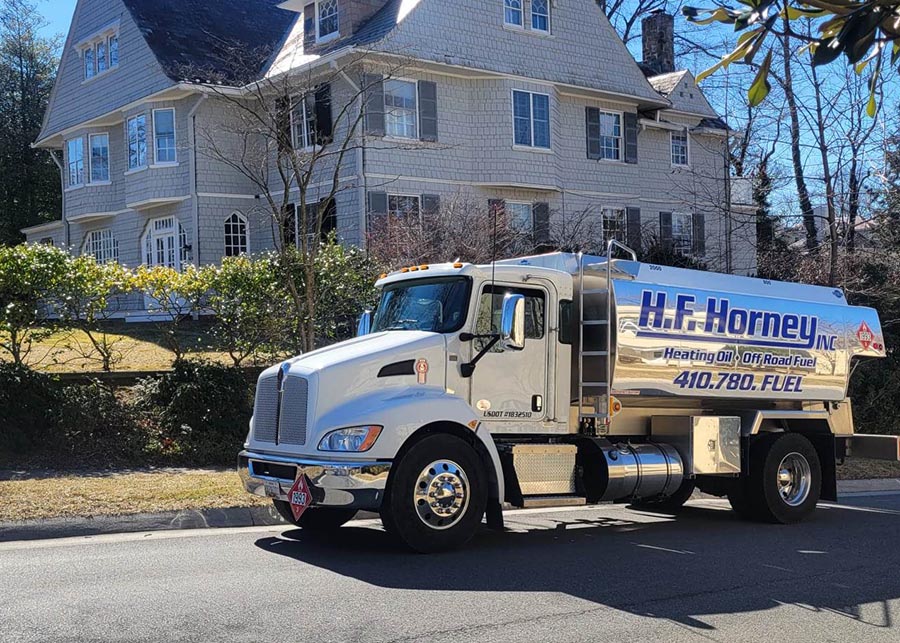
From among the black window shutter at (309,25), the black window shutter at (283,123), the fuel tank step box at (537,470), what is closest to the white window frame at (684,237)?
the black window shutter at (309,25)

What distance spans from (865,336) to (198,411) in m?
9.23

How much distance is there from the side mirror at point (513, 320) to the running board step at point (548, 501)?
4.94 feet

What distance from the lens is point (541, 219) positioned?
2805 centimetres

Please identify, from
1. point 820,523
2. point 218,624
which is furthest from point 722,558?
point 218,624

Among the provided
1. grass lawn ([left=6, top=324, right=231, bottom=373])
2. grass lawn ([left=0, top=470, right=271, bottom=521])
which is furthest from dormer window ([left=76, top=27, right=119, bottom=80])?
grass lawn ([left=0, top=470, right=271, bottom=521])

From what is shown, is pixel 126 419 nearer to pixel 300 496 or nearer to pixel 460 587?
pixel 300 496

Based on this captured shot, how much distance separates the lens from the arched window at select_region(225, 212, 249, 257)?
2847 cm

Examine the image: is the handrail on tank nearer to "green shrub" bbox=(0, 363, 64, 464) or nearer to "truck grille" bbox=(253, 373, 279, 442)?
"truck grille" bbox=(253, 373, 279, 442)

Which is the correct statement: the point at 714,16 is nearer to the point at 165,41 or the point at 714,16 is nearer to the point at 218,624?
the point at 218,624

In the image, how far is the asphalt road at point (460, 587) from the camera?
652 centimetres

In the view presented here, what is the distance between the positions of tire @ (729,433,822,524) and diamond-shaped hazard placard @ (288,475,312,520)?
18.5 ft

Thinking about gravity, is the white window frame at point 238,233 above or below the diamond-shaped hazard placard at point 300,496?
above

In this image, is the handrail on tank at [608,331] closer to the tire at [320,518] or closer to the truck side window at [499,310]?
the truck side window at [499,310]

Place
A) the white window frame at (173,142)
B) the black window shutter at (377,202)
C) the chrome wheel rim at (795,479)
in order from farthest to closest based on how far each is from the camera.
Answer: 1. the white window frame at (173,142)
2. the black window shutter at (377,202)
3. the chrome wheel rim at (795,479)
